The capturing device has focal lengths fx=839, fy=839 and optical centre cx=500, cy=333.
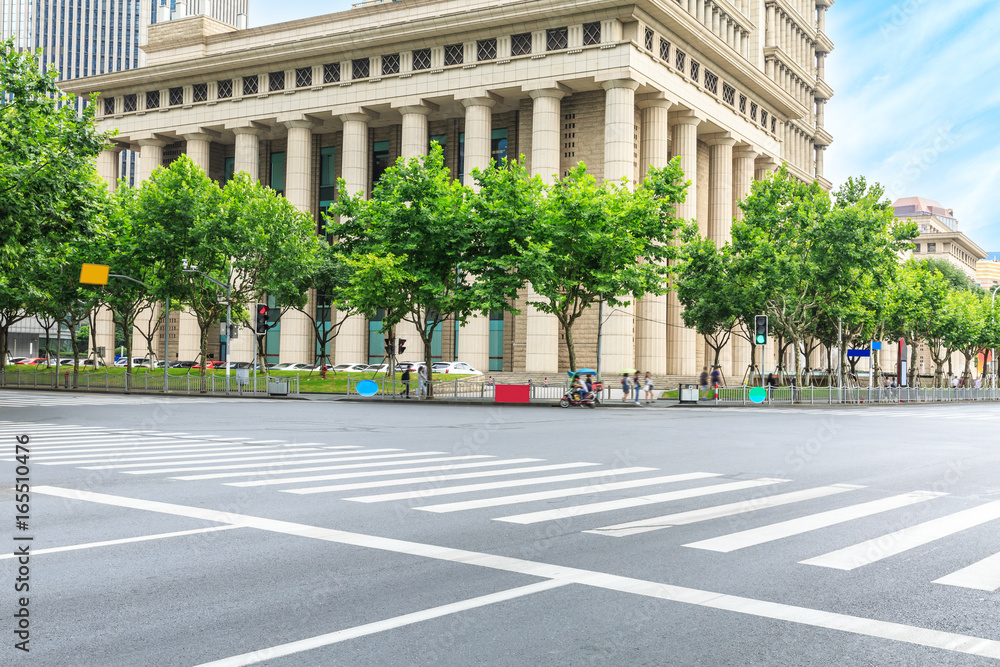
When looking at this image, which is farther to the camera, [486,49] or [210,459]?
[486,49]

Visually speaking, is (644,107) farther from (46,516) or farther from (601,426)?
(46,516)

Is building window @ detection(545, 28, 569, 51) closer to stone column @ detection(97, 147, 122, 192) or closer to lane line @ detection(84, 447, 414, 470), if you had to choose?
stone column @ detection(97, 147, 122, 192)

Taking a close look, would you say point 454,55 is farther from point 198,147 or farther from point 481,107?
point 198,147

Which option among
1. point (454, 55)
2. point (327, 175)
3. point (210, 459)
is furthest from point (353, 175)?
point (210, 459)

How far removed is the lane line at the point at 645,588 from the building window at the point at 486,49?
172ft

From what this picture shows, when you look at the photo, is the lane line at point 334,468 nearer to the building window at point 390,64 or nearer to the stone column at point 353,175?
the stone column at point 353,175

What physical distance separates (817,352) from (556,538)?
9442 cm

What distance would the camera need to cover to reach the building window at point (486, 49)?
56906mm

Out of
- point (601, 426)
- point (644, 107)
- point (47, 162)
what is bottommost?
point (601, 426)

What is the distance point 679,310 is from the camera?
2427 inches

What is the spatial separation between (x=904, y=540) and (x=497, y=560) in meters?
3.92

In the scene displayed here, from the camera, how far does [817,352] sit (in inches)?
3743

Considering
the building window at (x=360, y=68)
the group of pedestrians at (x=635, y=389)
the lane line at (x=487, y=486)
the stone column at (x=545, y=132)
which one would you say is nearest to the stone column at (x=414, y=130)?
the building window at (x=360, y=68)

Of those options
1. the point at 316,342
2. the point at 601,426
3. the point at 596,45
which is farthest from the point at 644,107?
the point at 601,426
